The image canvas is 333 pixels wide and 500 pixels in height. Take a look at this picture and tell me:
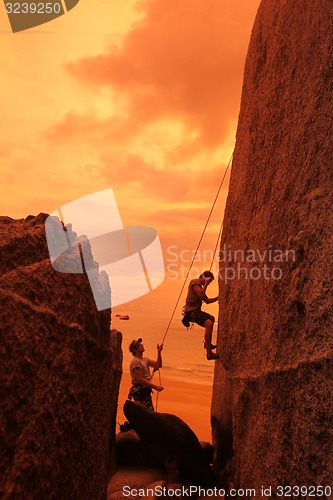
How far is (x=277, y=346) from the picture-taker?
347 cm

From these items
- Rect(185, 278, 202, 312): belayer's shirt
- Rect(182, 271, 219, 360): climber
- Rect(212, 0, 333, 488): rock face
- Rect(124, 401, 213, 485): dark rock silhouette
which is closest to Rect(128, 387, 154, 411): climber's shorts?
Rect(124, 401, 213, 485): dark rock silhouette

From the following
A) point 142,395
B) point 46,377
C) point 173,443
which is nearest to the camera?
point 46,377

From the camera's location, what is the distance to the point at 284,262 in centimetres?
355

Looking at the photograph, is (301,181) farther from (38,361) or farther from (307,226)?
(38,361)

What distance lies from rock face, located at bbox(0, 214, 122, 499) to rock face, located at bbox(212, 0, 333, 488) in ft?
4.10

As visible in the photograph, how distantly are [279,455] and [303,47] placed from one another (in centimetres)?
311

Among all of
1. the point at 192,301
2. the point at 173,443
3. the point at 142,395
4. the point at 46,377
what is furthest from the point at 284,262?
the point at 142,395

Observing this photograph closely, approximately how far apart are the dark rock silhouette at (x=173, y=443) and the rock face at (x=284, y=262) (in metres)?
0.33

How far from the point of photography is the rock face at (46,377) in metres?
2.18

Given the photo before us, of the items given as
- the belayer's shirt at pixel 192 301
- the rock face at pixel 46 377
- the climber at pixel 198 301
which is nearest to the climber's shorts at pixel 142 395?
the climber at pixel 198 301

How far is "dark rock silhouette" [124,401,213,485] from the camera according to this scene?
5.18 m

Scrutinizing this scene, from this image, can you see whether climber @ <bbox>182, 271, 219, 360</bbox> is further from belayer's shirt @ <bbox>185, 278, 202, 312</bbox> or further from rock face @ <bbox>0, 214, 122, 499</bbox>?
rock face @ <bbox>0, 214, 122, 499</bbox>

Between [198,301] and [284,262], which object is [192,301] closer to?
[198,301]

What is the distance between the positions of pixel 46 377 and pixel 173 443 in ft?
10.7
